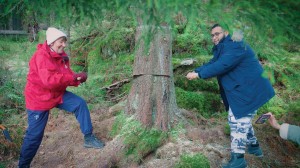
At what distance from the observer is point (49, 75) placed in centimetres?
446

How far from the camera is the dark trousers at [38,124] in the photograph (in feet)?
15.5

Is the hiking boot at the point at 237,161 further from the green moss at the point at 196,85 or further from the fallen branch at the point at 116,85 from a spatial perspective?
the fallen branch at the point at 116,85

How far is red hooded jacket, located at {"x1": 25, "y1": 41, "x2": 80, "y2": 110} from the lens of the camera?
14.7 ft

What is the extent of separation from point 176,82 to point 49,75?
3320 millimetres

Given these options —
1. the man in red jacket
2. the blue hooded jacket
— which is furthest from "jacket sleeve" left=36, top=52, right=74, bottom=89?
the blue hooded jacket

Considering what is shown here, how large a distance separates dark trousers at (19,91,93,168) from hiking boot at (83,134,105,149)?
119 mm

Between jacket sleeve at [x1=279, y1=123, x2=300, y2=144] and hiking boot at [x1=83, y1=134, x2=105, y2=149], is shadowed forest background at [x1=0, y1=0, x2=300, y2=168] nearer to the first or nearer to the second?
hiking boot at [x1=83, y1=134, x2=105, y2=149]

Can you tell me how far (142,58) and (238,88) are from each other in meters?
1.55

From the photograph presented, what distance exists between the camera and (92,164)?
15.5 feet

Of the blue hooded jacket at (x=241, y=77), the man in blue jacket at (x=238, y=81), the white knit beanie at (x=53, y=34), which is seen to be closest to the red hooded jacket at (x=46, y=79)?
the white knit beanie at (x=53, y=34)

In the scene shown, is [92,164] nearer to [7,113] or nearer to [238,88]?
[238,88]

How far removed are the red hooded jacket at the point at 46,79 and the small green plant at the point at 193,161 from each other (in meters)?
1.95

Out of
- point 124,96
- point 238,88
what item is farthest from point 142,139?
point 124,96

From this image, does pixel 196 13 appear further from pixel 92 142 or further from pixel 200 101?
pixel 200 101
